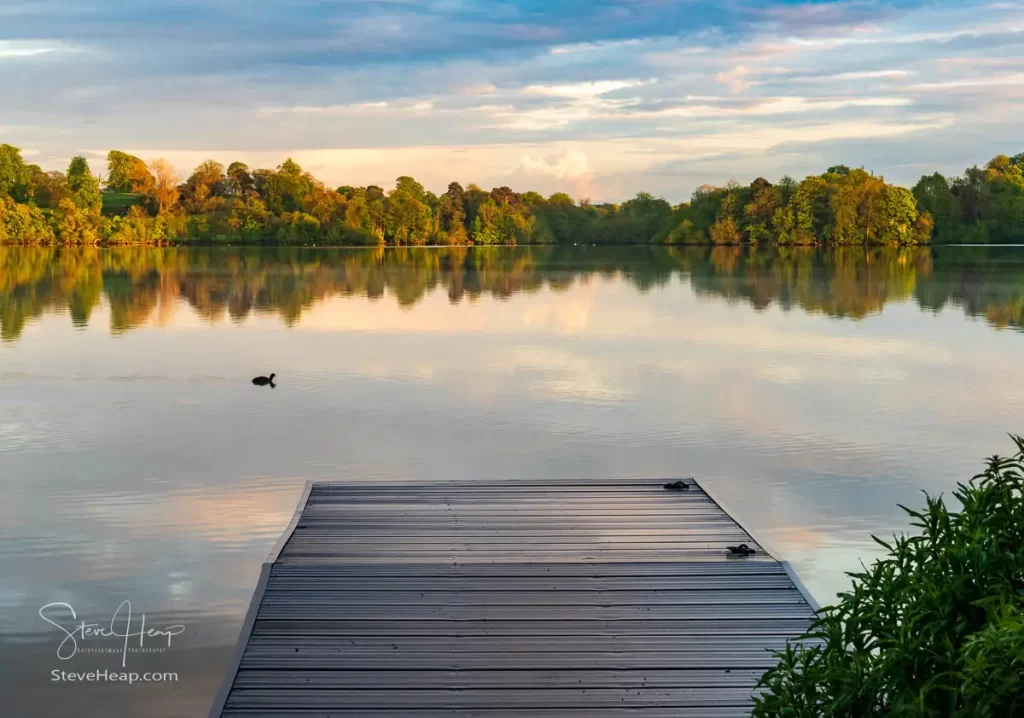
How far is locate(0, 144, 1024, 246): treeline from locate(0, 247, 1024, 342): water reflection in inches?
1137

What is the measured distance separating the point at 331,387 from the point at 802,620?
377 inches

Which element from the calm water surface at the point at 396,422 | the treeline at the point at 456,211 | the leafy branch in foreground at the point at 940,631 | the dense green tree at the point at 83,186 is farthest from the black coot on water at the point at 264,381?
the dense green tree at the point at 83,186

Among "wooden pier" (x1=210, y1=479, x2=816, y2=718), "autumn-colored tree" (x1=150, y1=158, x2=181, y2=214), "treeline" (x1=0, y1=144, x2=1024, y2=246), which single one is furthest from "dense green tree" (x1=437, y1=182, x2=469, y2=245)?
"wooden pier" (x1=210, y1=479, x2=816, y2=718)

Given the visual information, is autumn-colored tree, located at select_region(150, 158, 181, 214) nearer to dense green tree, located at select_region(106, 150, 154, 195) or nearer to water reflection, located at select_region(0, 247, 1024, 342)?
dense green tree, located at select_region(106, 150, 154, 195)

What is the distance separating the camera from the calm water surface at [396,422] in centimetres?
605

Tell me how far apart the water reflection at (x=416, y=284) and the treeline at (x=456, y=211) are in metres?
28.9

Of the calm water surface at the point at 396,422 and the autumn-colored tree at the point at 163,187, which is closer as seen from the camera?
the calm water surface at the point at 396,422

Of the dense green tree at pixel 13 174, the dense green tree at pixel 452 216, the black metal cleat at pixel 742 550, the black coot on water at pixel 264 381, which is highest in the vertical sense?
the dense green tree at pixel 13 174
